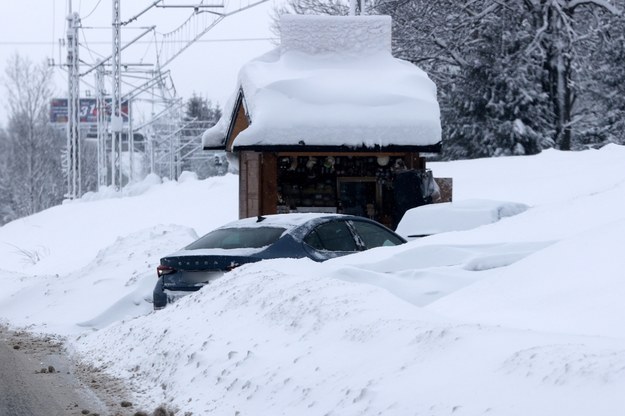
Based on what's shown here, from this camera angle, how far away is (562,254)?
8805 mm

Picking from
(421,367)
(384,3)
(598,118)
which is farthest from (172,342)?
(598,118)

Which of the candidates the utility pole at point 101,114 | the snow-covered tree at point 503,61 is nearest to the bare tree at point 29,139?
the utility pole at point 101,114

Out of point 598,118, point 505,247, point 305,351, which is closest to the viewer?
point 305,351

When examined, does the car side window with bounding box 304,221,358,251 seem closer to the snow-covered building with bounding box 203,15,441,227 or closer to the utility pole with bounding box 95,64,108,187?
the snow-covered building with bounding box 203,15,441,227

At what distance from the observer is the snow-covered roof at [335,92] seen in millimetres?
19031

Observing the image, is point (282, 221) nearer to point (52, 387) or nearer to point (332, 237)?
point (332, 237)

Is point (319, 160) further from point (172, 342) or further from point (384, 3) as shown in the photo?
point (384, 3)

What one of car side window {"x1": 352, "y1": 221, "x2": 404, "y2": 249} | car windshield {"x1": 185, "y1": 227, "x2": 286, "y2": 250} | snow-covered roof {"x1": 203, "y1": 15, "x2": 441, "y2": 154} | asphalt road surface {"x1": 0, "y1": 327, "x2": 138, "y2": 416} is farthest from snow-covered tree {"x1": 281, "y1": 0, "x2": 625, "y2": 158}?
asphalt road surface {"x1": 0, "y1": 327, "x2": 138, "y2": 416}

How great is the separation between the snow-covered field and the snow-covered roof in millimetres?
4706

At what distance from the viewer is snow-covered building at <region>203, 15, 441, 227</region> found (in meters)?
19.1

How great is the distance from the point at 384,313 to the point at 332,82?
13.1 m

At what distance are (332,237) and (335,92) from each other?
787 cm

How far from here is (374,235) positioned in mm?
13172

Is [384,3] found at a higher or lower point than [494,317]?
higher
